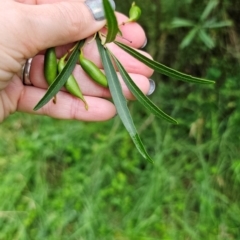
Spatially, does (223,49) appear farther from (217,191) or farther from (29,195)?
(29,195)

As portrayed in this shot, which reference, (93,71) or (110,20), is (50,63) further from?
(110,20)

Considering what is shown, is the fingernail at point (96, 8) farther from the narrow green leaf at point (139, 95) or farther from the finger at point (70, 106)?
the finger at point (70, 106)

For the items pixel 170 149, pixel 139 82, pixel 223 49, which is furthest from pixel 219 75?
pixel 139 82

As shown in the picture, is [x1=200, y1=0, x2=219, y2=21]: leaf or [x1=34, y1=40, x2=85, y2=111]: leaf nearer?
[x1=34, y1=40, x2=85, y2=111]: leaf

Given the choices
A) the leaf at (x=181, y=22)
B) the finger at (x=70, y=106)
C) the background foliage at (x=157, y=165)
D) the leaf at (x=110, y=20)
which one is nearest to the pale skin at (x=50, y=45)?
the finger at (x=70, y=106)

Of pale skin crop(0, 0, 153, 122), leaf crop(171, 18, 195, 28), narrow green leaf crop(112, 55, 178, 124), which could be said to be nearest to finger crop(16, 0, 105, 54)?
pale skin crop(0, 0, 153, 122)

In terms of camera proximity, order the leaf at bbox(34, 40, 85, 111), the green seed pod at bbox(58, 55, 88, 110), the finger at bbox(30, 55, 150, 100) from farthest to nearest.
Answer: the finger at bbox(30, 55, 150, 100), the green seed pod at bbox(58, 55, 88, 110), the leaf at bbox(34, 40, 85, 111)

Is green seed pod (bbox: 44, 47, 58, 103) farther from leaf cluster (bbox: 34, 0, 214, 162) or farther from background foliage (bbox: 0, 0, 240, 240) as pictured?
background foliage (bbox: 0, 0, 240, 240)

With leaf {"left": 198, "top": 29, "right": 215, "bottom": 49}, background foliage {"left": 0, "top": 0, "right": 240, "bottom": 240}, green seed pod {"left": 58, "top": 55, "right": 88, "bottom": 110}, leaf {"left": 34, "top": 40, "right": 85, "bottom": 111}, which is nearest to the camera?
leaf {"left": 34, "top": 40, "right": 85, "bottom": 111}
